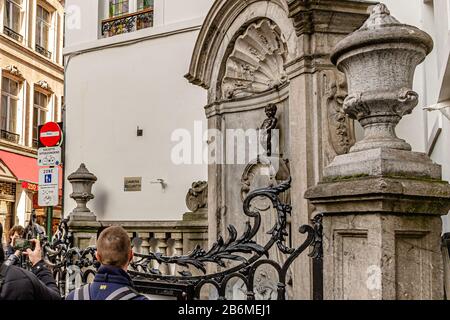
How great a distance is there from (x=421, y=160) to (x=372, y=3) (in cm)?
297

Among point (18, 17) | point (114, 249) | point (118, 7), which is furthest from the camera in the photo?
point (18, 17)

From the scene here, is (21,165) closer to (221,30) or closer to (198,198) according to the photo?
(198,198)

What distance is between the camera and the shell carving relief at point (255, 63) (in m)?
7.73

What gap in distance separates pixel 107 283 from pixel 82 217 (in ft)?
25.2

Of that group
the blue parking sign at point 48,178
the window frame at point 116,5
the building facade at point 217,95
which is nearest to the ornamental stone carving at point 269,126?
the building facade at point 217,95

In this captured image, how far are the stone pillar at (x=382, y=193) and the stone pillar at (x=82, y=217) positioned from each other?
6863mm

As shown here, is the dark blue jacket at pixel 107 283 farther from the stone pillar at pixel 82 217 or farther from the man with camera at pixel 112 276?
the stone pillar at pixel 82 217

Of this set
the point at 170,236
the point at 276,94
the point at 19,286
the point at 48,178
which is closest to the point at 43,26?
the point at 170,236

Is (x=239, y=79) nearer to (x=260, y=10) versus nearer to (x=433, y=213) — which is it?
(x=260, y=10)

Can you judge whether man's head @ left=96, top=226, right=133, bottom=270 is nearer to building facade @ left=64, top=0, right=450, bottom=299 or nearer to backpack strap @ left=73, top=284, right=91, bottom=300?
backpack strap @ left=73, top=284, right=91, bottom=300

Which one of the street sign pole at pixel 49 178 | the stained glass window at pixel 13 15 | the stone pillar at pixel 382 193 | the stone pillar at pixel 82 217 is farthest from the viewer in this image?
the stained glass window at pixel 13 15

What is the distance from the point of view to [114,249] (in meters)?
3.14

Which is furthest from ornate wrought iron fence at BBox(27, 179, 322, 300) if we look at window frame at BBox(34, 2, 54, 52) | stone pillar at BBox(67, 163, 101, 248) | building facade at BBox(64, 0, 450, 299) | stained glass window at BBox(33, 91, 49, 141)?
window frame at BBox(34, 2, 54, 52)

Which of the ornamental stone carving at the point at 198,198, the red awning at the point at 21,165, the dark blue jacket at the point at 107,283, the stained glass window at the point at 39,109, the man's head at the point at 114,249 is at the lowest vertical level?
the dark blue jacket at the point at 107,283
